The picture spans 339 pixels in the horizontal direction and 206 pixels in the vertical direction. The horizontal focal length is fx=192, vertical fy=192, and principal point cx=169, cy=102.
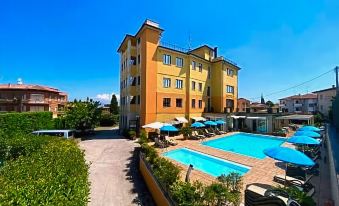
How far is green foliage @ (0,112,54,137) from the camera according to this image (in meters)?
22.8

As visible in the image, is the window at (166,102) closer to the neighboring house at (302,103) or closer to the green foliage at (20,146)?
the green foliage at (20,146)

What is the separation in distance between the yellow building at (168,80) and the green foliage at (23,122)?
40.7 ft

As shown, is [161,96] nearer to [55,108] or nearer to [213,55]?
[213,55]

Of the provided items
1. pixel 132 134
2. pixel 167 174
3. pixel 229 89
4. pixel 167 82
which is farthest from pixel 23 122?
pixel 229 89

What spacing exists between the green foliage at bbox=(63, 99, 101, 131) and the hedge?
2884mm

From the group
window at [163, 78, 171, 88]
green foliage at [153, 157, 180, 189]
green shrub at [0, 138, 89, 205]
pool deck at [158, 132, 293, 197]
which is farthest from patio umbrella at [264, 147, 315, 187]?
window at [163, 78, 171, 88]

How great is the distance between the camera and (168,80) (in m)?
31.7

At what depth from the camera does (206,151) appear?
2062cm

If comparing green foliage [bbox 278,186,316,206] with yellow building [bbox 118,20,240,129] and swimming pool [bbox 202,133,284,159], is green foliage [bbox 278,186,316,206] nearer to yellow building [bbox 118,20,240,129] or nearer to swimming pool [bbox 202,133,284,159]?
swimming pool [bbox 202,133,284,159]

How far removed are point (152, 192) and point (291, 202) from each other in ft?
24.9

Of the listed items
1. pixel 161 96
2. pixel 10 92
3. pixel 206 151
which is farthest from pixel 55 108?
pixel 206 151

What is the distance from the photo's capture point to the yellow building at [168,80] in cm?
2933

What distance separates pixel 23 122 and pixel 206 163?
938 inches

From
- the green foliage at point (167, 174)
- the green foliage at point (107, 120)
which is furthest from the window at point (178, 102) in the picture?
the green foliage at point (107, 120)
